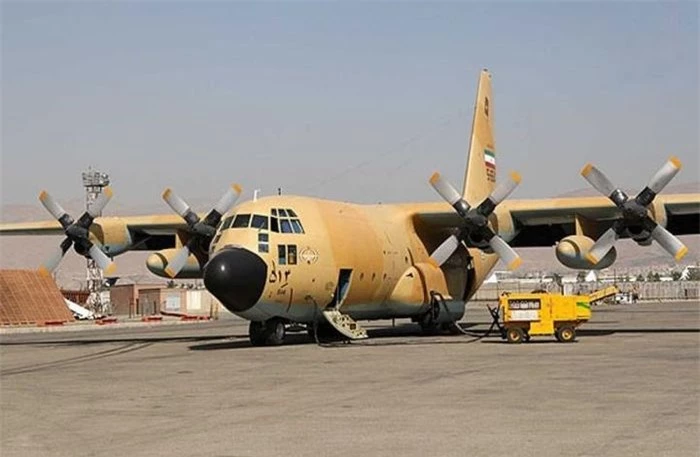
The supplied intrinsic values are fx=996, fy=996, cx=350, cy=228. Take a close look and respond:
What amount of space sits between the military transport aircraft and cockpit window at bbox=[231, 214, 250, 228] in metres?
0.03

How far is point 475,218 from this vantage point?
110ft

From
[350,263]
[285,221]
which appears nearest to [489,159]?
[350,263]

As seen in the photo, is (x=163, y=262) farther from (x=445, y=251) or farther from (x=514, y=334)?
(x=514, y=334)

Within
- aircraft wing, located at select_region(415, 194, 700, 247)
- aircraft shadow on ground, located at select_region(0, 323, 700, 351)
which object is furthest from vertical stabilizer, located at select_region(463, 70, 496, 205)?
aircraft shadow on ground, located at select_region(0, 323, 700, 351)

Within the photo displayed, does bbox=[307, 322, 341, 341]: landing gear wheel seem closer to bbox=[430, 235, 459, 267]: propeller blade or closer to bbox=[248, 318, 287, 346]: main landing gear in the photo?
bbox=[248, 318, 287, 346]: main landing gear

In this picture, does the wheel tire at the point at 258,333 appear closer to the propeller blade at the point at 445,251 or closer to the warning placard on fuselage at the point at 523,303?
the propeller blade at the point at 445,251

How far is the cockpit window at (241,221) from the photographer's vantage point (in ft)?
94.2

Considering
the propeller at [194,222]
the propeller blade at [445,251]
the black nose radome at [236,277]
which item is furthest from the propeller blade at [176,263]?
the propeller blade at [445,251]

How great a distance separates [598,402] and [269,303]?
14.8 m

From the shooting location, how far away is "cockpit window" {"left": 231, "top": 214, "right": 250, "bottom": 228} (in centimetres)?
2872

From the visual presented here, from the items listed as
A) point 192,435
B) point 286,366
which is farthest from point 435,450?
point 286,366

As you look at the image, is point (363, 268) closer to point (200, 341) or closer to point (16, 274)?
point (200, 341)

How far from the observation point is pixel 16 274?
62906mm

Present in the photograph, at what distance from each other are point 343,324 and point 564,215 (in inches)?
356
